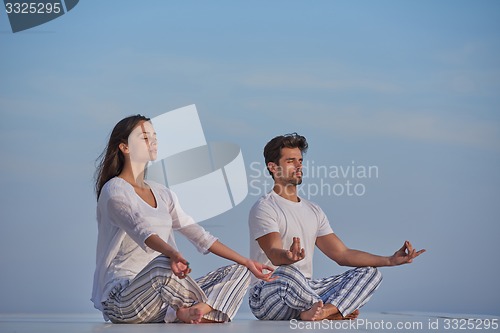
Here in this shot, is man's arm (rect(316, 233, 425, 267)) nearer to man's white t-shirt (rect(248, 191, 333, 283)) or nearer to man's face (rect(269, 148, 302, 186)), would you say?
man's white t-shirt (rect(248, 191, 333, 283))

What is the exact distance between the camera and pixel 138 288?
3.23m

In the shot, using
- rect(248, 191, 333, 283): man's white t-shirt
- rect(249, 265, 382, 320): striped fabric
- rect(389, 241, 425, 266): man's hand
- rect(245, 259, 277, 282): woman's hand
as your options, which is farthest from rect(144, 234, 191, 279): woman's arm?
rect(389, 241, 425, 266): man's hand

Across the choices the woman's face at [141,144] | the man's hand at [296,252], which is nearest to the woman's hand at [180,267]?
the man's hand at [296,252]

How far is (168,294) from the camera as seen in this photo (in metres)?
3.25

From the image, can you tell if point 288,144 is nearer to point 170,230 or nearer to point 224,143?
point 170,230

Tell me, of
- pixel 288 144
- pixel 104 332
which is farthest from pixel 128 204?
pixel 288 144

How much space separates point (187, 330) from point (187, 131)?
251 centimetres

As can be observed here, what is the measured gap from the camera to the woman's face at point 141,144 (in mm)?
3475

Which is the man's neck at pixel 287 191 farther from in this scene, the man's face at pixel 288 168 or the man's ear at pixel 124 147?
the man's ear at pixel 124 147

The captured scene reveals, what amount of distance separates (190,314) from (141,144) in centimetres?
71

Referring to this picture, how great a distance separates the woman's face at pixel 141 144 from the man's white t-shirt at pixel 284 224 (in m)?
0.61

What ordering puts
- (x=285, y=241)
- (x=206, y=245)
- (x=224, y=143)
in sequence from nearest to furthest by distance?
(x=206, y=245) < (x=285, y=241) < (x=224, y=143)

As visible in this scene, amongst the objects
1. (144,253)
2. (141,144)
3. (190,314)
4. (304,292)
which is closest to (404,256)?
(304,292)

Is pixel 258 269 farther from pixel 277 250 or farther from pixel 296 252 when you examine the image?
pixel 277 250
